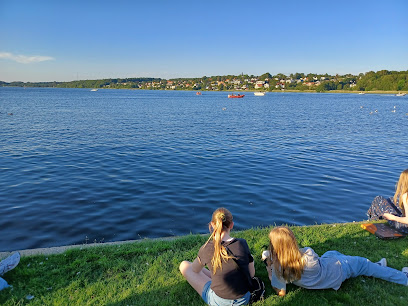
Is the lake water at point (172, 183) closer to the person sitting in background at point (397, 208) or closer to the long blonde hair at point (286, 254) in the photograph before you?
the person sitting in background at point (397, 208)

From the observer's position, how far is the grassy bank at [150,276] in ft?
16.1

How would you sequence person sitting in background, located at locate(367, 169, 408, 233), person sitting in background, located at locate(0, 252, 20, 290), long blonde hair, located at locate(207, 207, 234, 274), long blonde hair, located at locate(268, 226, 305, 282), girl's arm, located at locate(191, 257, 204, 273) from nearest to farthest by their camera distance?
long blonde hair, located at locate(207, 207, 234, 274), long blonde hair, located at locate(268, 226, 305, 282), girl's arm, located at locate(191, 257, 204, 273), person sitting in background, located at locate(0, 252, 20, 290), person sitting in background, located at locate(367, 169, 408, 233)

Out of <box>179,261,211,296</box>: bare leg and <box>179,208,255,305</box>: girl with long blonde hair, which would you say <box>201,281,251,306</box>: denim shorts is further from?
<box>179,261,211,296</box>: bare leg

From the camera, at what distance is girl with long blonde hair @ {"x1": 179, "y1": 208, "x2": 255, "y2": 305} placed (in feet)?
14.4

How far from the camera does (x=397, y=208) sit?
23.6 feet

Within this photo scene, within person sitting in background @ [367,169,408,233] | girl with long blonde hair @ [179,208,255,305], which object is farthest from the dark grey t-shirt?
person sitting in background @ [367,169,408,233]

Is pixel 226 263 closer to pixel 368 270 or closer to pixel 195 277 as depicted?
pixel 195 277

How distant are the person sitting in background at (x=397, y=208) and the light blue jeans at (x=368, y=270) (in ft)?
4.98

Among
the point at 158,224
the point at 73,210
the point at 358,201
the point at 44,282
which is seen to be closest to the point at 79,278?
the point at 44,282

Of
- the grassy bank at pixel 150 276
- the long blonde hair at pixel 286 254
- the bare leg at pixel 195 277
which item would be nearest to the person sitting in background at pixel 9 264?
the grassy bank at pixel 150 276

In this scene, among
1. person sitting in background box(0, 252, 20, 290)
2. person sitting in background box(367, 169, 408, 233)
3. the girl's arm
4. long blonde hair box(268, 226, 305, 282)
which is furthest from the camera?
person sitting in background box(367, 169, 408, 233)

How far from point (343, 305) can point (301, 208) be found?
24.0 feet

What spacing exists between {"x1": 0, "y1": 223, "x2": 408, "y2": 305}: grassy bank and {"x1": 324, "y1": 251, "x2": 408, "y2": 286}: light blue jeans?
0.11m

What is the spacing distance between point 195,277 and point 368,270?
291 cm
